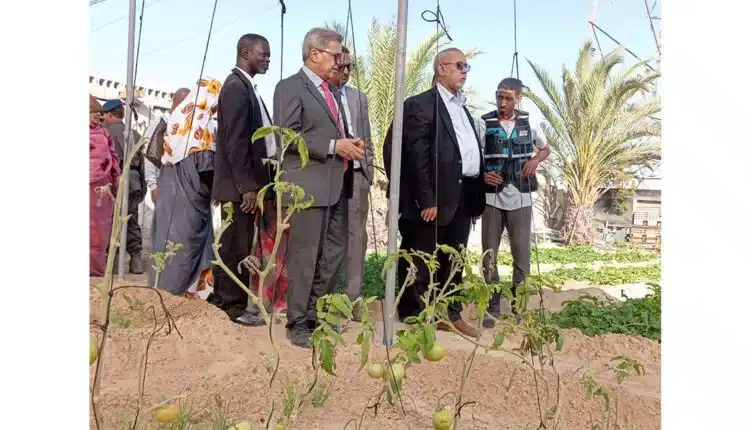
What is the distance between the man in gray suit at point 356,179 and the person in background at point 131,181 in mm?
986

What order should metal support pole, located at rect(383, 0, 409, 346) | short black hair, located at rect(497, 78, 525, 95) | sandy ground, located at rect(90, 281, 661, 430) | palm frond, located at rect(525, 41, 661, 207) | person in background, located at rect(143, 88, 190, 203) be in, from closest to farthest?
sandy ground, located at rect(90, 281, 661, 430)
metal support pole, located at rect(383, 0, 409, 346)
person in background, located at rect(143, 88, 190, 203)
short black hair, located at rect(497, 78, 525, 95)
palm frond, located at rect(525, 41, 661, 207)

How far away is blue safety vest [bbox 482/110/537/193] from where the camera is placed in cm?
347

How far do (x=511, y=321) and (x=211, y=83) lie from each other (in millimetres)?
1627

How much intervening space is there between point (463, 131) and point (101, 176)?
1.75 meters

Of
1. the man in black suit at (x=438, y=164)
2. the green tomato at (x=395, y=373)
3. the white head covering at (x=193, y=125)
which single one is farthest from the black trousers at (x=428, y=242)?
the green tomato at (x=395, y=373)

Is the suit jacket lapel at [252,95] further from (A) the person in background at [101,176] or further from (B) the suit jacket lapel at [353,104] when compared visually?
(A) the person in background at [101,176]

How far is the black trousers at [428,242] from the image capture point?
3355 mm

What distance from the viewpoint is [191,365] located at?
8.93 feet

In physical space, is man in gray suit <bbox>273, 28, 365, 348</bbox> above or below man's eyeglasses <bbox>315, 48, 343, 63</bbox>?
below

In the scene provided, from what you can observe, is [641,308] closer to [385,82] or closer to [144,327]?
[385,82]

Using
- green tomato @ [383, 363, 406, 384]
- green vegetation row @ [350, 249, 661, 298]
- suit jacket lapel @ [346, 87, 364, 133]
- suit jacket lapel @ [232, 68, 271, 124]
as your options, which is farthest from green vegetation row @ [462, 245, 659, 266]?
green tomato @ [383, 363, 406, 384]

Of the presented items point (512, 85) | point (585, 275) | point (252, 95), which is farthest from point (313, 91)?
point (585, 275)

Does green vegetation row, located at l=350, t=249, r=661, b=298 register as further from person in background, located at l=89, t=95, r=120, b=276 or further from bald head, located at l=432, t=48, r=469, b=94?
person in background, located at l=89, t=95, r=120, b=276

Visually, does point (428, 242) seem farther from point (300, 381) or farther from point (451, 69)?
point (300, 381)
